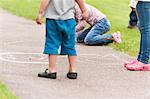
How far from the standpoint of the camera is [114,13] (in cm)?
2103

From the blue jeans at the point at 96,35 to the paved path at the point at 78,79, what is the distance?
0.23m

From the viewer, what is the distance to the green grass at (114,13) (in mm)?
12531

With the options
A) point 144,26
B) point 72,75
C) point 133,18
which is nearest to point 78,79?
point 72,75

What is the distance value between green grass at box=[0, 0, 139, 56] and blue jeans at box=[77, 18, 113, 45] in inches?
10.4

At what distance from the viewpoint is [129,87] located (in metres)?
8.23

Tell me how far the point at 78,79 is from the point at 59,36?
0.71m

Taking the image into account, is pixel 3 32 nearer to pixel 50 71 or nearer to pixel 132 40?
pixel 132 40

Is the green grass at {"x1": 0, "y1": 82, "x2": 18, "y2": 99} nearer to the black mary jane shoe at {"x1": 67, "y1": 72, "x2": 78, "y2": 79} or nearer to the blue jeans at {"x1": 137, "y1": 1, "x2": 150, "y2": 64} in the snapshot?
the black mary jane shoe at {"x1": 67, "y1": 72, "x2": 78, "y2": 79}

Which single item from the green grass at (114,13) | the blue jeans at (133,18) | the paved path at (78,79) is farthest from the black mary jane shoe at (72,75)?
the blue jeans at (133,18)

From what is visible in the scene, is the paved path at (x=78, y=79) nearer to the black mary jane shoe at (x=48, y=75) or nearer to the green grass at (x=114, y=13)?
the black mary jane shoe at (x=48, y=75)

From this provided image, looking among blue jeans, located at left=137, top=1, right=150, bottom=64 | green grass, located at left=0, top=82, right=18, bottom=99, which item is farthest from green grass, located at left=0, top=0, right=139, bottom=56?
green grass, located at left=0, top=82, right=18, bottom=99

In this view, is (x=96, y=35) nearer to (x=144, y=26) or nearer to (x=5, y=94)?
(x=144, y=26)

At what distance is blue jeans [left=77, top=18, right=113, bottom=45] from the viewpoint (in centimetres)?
1241

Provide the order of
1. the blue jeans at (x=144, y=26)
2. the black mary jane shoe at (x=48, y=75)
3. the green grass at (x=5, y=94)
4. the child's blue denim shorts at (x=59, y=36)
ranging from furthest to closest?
1. the blue jeans at (x=144, y=26)
2. the child's blue denim shorts at (x=59, y=36)
3. the black mary jane shoe at (x=48, y=75)
4. the green grass at (x=5, y=94)
